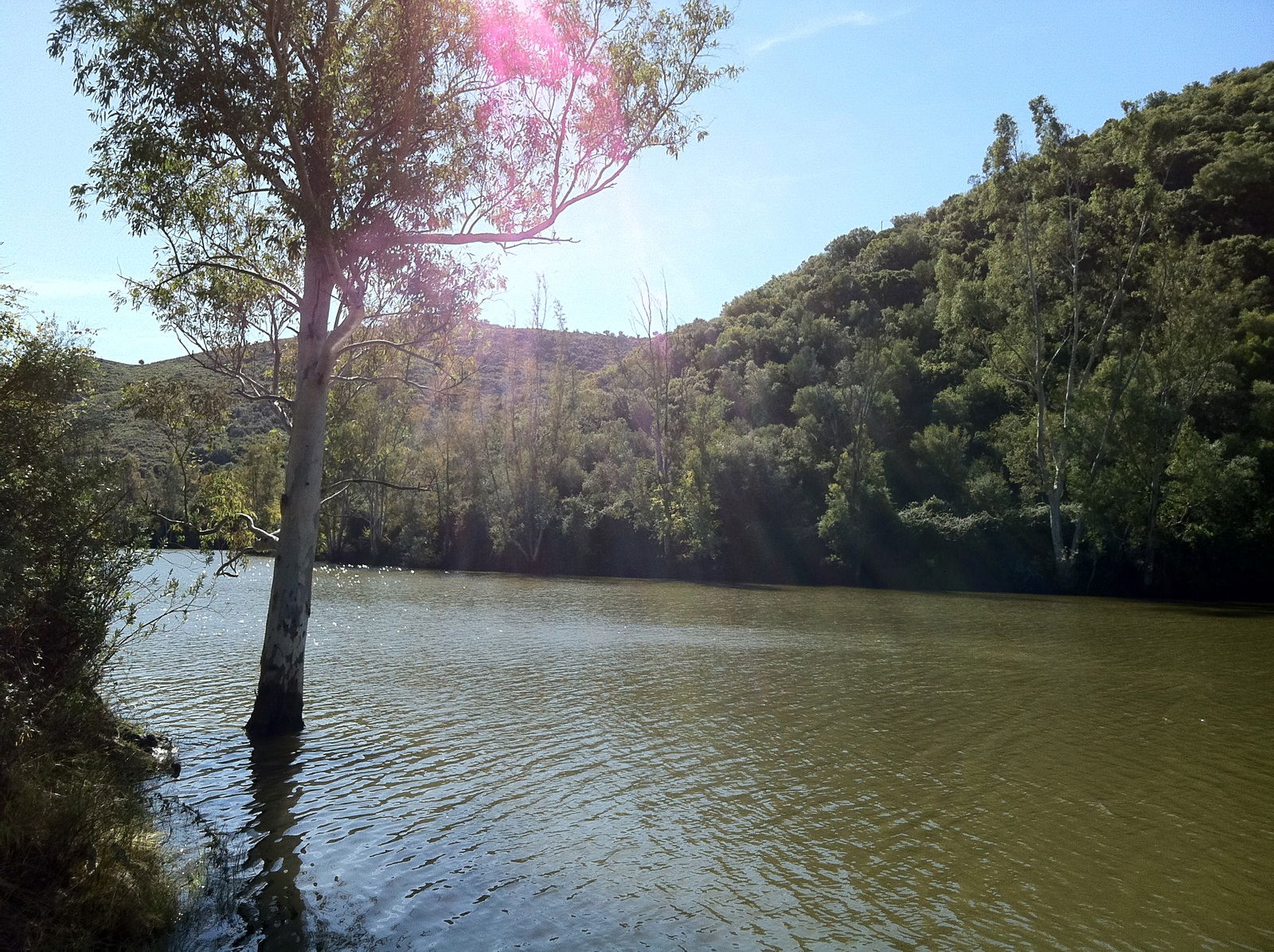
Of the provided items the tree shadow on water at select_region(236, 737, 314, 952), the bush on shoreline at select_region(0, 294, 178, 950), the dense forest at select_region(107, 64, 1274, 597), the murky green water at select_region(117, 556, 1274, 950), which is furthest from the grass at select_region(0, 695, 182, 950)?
the dense forest at select_region(107, 64, 1274, 597)

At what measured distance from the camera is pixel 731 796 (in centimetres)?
1016

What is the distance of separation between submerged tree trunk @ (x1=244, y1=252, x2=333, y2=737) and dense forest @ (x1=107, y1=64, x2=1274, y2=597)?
13.5ft

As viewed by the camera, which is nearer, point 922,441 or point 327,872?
point 327,872

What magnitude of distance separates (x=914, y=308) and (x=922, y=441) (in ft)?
69.1

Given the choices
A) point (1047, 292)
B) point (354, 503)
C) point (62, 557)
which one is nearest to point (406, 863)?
point (62, 557)

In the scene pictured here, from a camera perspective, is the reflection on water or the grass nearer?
the grass

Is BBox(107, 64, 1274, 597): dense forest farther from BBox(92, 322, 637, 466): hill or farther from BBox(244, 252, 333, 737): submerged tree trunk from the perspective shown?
BBox(244, 252, 333, 737): submerged tree trunk

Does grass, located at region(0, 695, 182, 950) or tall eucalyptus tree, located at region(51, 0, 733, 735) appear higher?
tall eucalyptus tree, located at region(51, 0, 733, 735)

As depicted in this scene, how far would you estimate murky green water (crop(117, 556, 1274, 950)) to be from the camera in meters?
6.91

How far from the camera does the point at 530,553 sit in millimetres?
61156

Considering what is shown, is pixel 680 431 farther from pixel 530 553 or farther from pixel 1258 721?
pixel 1258 721

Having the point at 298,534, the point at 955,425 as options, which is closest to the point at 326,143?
the point at 298,534

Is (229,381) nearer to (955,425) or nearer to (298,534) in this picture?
(298,534)

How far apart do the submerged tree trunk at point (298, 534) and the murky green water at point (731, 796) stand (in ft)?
2.13
